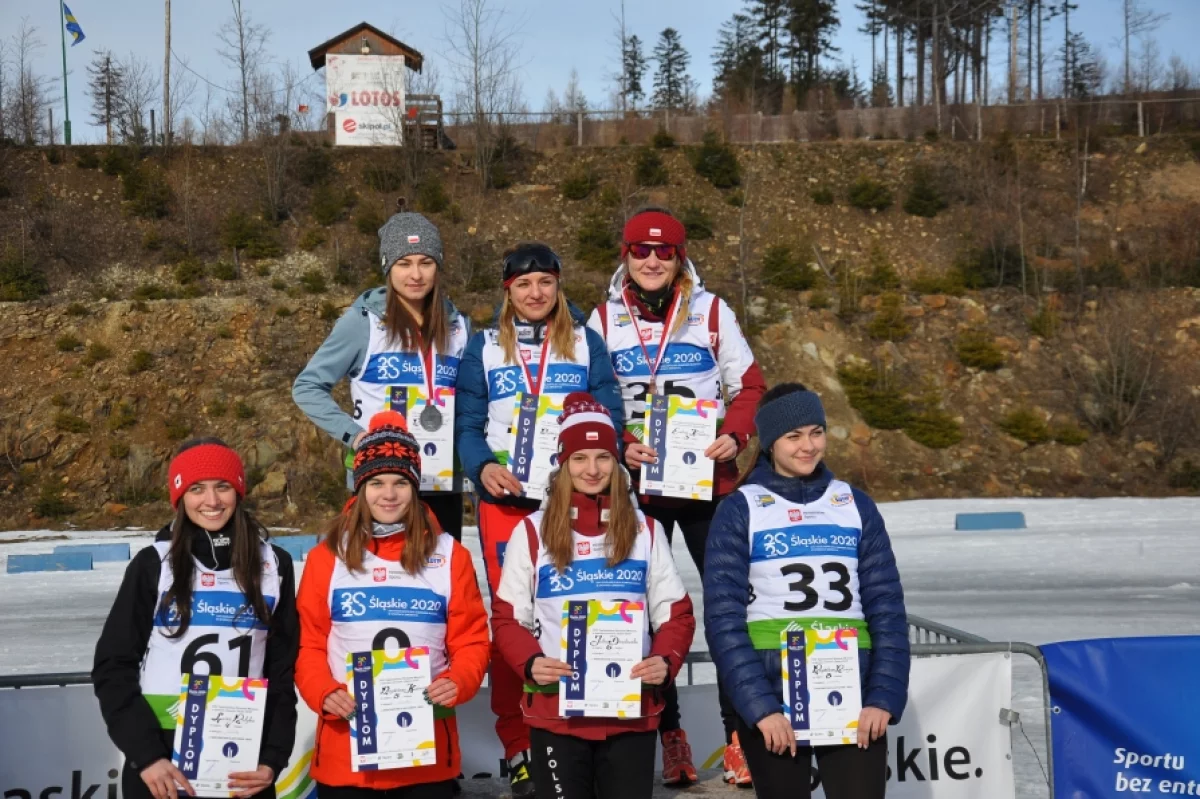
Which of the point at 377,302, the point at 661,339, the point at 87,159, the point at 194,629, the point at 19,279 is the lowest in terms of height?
the point at 194,629

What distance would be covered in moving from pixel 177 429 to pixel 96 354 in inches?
122

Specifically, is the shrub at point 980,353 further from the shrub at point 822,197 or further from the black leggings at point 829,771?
the black leggings at point 829,771

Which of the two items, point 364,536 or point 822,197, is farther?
point 822,197

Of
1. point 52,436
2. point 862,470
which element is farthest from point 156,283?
point 862,470

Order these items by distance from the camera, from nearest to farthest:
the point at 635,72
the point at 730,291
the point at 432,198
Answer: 1. the point at 730,291
2. the point at 432,198
3. the point at 635,72

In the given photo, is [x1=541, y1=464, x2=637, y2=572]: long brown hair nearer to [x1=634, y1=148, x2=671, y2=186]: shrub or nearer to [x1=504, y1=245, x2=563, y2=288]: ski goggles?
[x1=504, y1=245, x2=563, y2=288]: ski goggles

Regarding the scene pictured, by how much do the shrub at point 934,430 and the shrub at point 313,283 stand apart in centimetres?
1455

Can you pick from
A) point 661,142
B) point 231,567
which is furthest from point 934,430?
point 231,567

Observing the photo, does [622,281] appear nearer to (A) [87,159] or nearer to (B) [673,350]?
(B) [673,350]

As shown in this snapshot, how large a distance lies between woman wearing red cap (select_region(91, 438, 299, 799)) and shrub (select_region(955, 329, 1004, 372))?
82.7ft

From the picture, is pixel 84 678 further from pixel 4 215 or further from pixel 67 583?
pixel 4 215

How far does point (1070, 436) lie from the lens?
25.5 metres

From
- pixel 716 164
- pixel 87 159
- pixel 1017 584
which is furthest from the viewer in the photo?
pixel 716 164

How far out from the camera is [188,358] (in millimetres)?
25531
